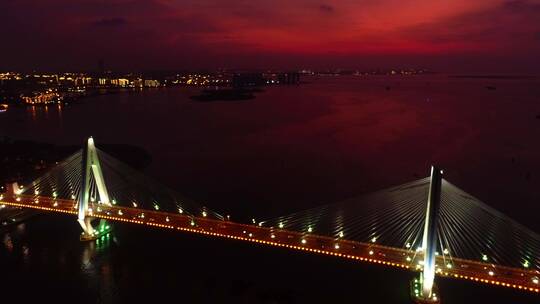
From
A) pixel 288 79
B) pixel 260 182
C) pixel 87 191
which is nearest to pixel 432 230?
pixel 87 191

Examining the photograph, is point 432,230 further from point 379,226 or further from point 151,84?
point 151,84

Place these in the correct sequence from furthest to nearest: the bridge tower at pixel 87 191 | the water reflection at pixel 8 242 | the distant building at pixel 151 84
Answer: the distant building at pixel 151 84, the water reflection at pixel 8 242, the bridge tower at pixel 87 191

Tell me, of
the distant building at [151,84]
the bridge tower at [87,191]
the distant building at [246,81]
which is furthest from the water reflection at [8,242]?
the distant building at [151,84]

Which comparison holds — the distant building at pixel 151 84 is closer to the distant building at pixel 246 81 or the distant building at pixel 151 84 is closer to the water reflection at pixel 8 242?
the distant building at pixel 246 81

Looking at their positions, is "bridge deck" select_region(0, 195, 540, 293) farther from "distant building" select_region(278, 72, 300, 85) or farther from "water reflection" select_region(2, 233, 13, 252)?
"distant building" select_region(278, 72, 300, 85)

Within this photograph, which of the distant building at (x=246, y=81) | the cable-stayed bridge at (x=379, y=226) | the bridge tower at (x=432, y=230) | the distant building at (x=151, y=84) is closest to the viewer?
the bridge tower at (x=432, y=230)
